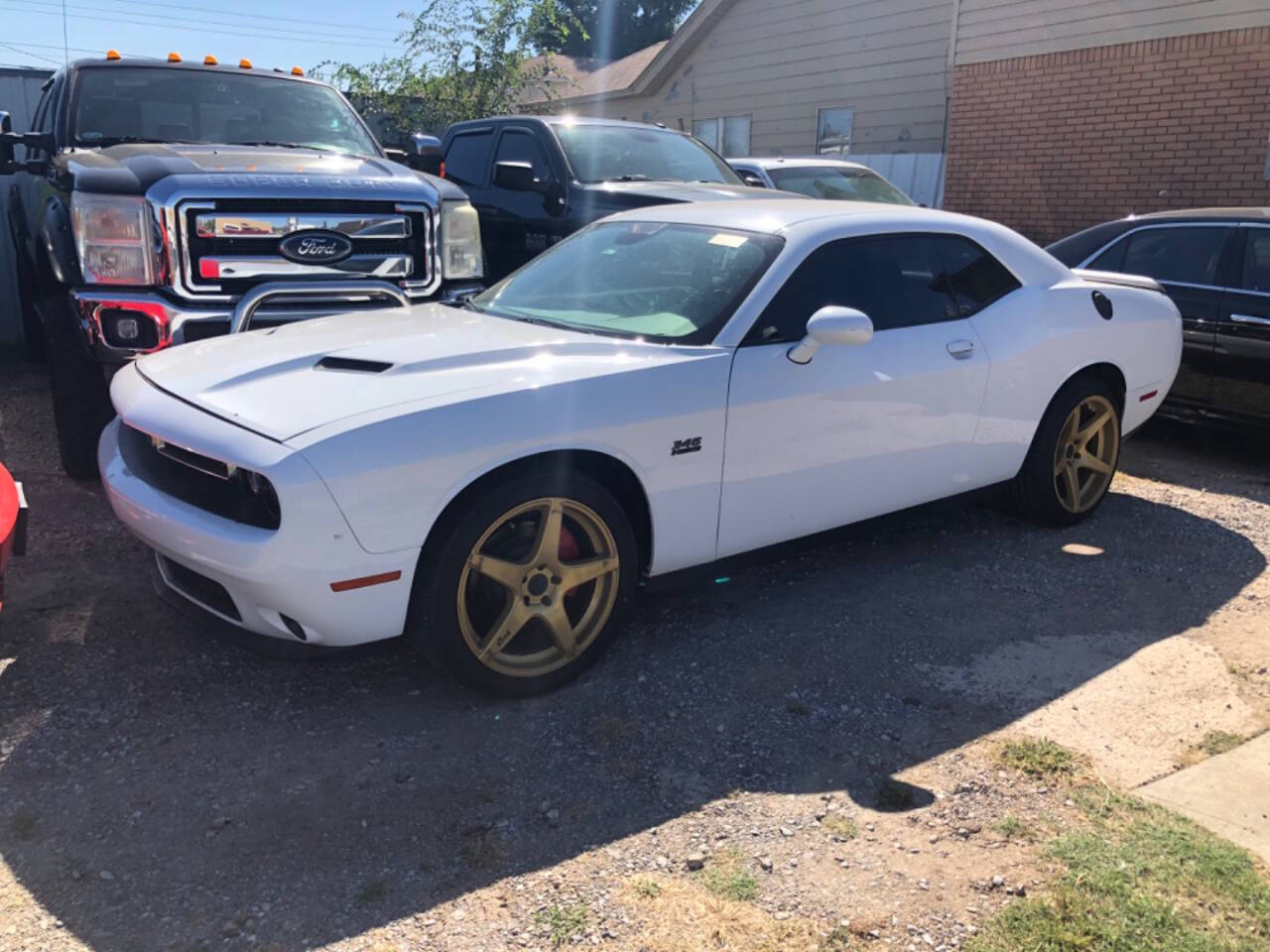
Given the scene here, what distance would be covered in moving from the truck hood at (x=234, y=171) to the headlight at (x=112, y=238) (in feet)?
0.20

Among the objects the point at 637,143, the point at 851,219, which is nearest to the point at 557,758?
the point at 851,219

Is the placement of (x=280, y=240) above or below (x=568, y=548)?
above

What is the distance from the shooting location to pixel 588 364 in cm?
362

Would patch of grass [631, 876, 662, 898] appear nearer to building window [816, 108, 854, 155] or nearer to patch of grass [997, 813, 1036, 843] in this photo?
patch of grass [997, 813, 1036, 843]

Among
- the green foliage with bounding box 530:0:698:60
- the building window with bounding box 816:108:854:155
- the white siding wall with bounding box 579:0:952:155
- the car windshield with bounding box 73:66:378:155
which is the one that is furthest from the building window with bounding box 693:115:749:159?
the green foliage with bounding box 530:0:698:60

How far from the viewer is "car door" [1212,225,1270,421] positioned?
20.9 ft

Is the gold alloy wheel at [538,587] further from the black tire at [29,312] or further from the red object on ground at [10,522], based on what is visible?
the black tire at [29,312]

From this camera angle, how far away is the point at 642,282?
431 centimetres

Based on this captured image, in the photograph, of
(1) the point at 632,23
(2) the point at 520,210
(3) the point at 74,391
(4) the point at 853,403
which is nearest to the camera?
(4) the point at 853,403

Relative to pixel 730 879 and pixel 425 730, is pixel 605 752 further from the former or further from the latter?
pixel 730 879

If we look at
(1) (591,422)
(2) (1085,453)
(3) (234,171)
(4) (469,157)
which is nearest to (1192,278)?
(2) (1085,453)

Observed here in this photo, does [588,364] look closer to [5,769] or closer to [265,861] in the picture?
[265,861]

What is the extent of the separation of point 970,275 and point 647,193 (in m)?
2.95

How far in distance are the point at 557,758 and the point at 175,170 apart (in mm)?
3567
